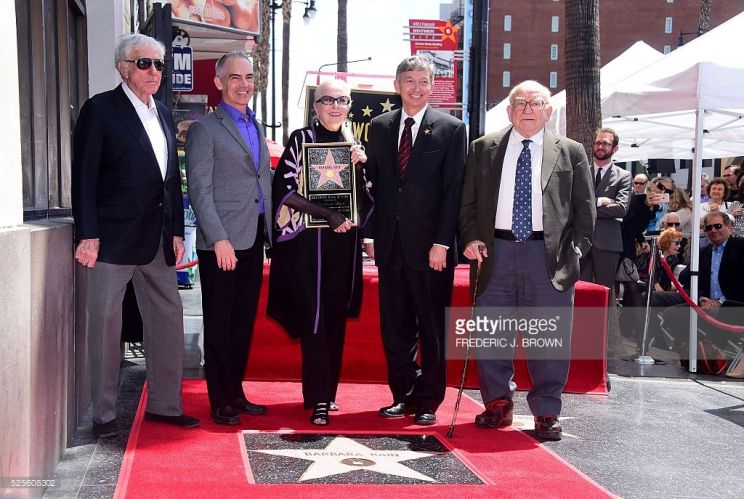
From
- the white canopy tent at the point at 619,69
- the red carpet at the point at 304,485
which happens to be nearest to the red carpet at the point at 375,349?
the red carpet at the point at 304,485

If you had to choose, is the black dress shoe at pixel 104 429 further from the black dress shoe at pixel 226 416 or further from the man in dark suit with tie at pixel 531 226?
the man in dark suit with tie at pixel 531 226

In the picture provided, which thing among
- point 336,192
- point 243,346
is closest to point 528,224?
point 336,192

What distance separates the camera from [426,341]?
5996 mm

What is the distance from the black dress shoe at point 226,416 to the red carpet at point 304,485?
0.06m

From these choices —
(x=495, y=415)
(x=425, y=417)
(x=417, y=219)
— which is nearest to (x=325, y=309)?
(x=417, y=219)

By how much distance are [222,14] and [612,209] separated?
8351 mm

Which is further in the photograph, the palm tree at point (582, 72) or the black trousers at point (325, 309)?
the palm tree at point (582, 72)

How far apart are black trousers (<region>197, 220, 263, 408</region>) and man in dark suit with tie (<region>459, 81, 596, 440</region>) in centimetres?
135

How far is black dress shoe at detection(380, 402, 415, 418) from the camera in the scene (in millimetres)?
6105

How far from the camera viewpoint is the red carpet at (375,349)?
728 cm

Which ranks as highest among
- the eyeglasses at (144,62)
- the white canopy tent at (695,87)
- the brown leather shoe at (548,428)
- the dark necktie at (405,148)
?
the white canopy tent at (695,87)

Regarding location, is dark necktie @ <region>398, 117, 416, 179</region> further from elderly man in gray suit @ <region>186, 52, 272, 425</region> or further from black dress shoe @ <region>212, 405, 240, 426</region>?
black dress shoe @ <region>212, 405, 240, 426</region>

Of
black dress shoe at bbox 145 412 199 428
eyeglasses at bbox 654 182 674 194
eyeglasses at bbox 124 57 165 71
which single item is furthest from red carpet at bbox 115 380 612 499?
eyeglasses at bbox 654 182 674 194

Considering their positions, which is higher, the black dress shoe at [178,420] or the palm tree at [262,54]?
the palm tree at [262,54]
